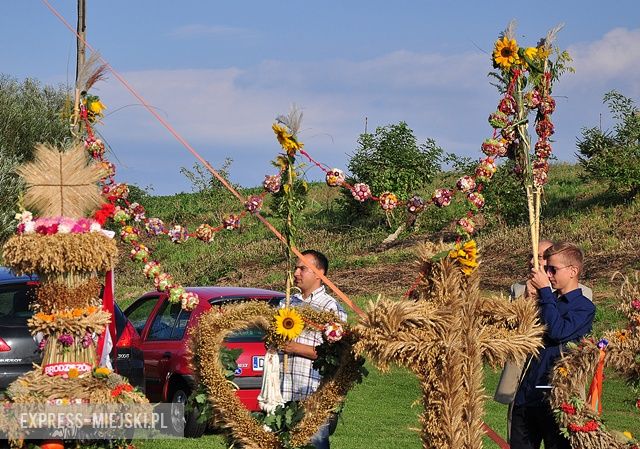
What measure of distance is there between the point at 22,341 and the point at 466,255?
5.41 meters

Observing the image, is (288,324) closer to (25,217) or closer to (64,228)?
(64,228)

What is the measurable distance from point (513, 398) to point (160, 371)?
5.43 metres

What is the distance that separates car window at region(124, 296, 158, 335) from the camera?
1229cm

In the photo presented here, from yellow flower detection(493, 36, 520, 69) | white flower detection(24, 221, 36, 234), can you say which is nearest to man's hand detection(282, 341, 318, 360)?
white flower detection(24, 221, 36, 234)

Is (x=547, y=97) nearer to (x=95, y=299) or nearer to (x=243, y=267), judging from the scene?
(x=95, y=299)

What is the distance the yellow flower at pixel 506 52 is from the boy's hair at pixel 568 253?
4.00 ft

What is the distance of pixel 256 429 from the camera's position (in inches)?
263

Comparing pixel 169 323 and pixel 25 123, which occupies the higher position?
pixel 25 123

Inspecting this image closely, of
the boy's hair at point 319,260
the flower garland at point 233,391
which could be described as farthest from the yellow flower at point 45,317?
the boy's hair at point 319,260

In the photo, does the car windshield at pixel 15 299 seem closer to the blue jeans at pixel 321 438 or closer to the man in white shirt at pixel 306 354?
the man in white shirt at pixel 306 354

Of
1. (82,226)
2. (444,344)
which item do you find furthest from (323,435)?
(82,226)

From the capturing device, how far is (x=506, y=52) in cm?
659

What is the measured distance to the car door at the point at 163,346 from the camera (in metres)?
11.1

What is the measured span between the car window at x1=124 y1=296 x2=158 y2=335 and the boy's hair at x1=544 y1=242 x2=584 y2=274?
257 inches
